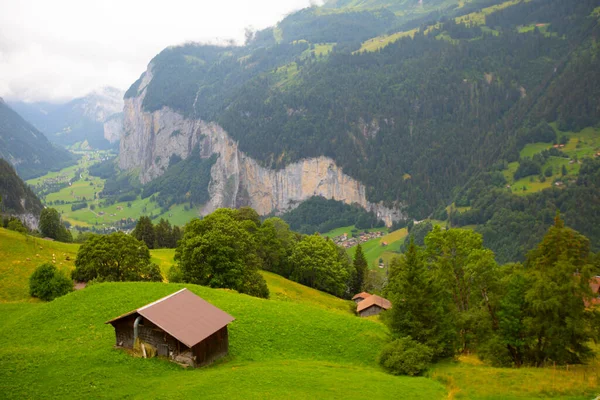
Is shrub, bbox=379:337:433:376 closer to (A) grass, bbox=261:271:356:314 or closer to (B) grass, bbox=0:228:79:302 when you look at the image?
(A) grass, bbox=261:271:356:314

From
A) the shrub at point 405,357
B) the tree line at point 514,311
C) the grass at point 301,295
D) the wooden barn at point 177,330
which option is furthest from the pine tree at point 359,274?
the wooden barn at point 177,330

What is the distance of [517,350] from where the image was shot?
3381 cm

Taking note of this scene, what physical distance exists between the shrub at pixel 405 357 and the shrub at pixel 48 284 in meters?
32.1

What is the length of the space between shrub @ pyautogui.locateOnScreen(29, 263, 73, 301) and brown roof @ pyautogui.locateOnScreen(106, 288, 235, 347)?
799 inches

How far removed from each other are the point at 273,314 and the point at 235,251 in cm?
1539

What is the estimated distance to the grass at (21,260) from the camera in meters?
49.2

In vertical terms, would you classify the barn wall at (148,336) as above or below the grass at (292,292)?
above

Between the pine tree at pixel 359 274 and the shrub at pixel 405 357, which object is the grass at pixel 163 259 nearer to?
the pine tree at pixel 359 274

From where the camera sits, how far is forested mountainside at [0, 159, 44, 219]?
162 meters

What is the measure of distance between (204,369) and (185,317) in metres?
3.41

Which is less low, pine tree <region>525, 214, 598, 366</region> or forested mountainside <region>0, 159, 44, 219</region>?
pine tree <region>525, 214, 598, 366</region>

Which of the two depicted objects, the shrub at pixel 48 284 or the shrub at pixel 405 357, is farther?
the shrub at pixel 48 284

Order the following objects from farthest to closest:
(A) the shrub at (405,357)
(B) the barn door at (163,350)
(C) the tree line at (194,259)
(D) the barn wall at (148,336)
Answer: (C) the tree line at (194,259)
(A) the shrub at (405,357)
(B) the barn door at (163,350)
(D) the barn wall at (148,336)

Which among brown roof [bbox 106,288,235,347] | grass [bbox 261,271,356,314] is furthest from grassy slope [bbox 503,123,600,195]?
brown roof [bbox 106,288,235,347]
